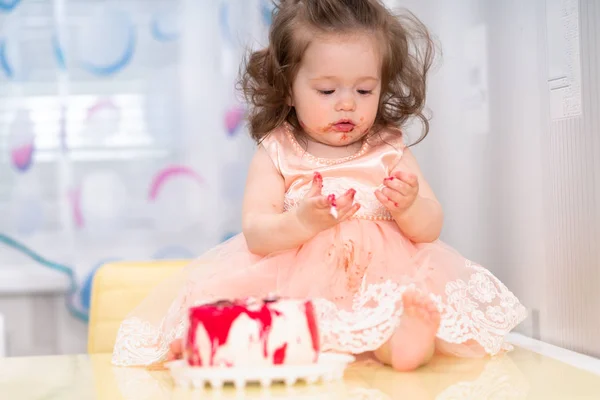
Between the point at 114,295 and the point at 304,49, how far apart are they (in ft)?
2.07

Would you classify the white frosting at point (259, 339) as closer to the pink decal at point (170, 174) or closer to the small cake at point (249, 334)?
the small cake at point (249, 334)

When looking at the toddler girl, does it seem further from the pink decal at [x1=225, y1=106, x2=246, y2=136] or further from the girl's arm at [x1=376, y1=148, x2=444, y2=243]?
the pink decal at [x1=225, y1=106, x2=246, y2=136]

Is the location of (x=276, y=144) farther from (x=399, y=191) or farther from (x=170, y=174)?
(x=170, y=174)

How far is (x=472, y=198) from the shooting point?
1.64 m

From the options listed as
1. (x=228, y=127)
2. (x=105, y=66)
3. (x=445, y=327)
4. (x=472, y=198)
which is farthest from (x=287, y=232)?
(x=105, y=66)

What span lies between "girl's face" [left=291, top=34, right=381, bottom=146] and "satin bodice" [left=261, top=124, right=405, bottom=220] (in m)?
0.05

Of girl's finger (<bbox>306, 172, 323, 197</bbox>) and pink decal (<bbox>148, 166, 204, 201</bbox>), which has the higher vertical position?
pink decal (<bbox>148, 166, 204, 201</bbox>)

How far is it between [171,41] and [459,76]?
618 millimetres

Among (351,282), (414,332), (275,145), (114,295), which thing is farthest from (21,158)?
(414,332)

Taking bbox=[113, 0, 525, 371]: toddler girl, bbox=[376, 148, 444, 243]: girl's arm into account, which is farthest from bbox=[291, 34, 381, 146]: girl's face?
bbox=[376, 148, 444, 243]: girl's arm

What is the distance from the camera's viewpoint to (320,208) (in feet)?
3.52

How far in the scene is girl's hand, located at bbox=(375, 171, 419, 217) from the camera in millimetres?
1117

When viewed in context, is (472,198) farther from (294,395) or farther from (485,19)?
(294,395)

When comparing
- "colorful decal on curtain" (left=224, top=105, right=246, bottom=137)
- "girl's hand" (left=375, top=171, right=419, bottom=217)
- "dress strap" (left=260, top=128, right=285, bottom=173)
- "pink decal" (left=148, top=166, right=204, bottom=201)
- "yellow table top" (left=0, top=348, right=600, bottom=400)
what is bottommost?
"yellow table top" (left=0, top=348, right=600, bottom=400)
